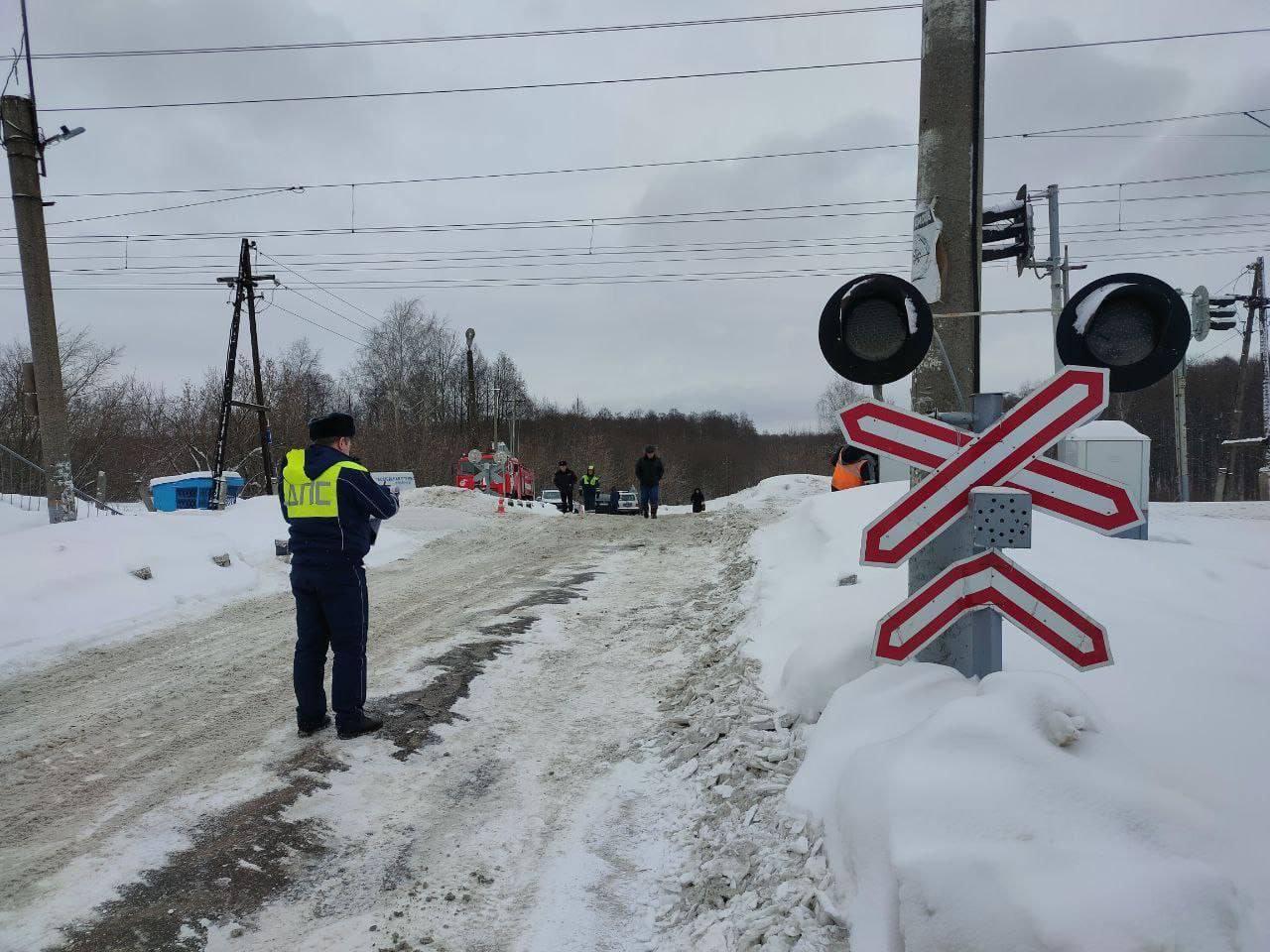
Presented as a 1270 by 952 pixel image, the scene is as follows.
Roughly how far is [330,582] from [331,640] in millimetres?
351

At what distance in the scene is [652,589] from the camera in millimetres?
8977

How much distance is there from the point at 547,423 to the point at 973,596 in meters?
83.3

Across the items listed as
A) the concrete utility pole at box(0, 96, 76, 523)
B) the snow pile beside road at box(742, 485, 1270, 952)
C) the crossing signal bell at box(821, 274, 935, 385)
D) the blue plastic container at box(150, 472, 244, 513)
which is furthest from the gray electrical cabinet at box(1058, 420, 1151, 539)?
the blue plastic container at box(150, 472, 244, 513)

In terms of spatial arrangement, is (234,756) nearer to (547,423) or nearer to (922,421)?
(922,421)

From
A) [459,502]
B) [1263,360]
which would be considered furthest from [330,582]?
[1263,360]

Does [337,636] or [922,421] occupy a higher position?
[922,421]

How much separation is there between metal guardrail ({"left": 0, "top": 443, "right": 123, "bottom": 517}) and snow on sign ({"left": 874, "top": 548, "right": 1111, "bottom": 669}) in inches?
525

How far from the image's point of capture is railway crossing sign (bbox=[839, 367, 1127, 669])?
270cm

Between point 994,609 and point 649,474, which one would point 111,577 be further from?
point 649,474

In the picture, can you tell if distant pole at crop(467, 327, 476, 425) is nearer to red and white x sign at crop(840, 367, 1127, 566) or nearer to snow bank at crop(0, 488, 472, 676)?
Answer: snow bank at crop(0, 488, 472, 676)

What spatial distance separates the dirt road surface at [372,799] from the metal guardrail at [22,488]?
8.93m

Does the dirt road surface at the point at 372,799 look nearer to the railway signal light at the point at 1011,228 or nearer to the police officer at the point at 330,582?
the police officer at the point at 330,582

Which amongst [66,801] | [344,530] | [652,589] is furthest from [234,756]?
[652,589]

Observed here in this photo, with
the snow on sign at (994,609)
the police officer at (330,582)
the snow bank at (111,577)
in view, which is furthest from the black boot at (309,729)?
the snow on sign at (994,609)
